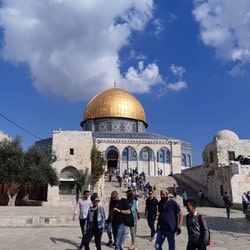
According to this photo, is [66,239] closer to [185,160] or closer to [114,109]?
[185,160]

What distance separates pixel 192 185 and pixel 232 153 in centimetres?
441

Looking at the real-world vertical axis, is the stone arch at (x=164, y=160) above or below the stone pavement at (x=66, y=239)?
above

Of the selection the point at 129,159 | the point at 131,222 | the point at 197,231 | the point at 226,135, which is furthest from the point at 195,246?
the point at 129,159

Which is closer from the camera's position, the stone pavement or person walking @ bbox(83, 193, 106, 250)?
person walking @ bbox(83, 193, 106, 250)

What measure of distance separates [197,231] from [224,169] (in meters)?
16.1

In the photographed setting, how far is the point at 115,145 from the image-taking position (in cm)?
3219

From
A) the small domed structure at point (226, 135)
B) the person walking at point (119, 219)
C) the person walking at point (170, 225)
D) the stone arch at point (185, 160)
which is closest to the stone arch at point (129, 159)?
the stone arch at point (185, 160)

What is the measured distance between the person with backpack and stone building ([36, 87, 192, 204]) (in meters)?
17.8

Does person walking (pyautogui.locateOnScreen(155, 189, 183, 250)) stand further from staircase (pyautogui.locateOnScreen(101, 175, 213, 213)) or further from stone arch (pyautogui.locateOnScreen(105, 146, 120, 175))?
stone arch (pyautogui.locateOnScreen(105, 146, 120, 175))

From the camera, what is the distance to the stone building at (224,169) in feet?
58.6

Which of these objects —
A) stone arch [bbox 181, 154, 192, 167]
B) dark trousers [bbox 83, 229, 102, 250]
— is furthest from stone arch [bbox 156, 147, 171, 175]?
dark trousers [bbox 83, 229, 102, 250]

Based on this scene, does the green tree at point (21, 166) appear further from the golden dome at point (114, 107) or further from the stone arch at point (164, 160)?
the golden dome at point (114, 107)

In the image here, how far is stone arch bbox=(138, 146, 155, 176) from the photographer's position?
31742 millimetres

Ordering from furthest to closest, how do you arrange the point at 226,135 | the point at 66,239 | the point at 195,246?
the point at 226,135 → the point at 66,239 → the point at 195,246
